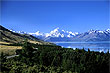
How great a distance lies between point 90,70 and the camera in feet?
148

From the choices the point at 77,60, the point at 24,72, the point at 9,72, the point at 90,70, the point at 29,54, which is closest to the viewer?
the point at 9,72

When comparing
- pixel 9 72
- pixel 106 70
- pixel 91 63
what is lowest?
pixel 106 70

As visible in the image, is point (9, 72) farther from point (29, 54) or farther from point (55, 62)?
point (55, 62)

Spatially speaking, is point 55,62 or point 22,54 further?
point 55,62

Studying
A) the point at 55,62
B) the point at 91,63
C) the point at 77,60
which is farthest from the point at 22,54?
the point at 91,63

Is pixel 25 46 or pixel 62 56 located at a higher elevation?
pixel 25 46

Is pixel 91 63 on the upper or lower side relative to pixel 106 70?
upper

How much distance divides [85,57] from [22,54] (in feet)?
78.3

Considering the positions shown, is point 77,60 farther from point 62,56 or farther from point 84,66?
point 62,56

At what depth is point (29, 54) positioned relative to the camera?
161 feet

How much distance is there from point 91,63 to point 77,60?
693cm

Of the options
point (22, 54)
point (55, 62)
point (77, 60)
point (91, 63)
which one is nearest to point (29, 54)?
point (22, 54)

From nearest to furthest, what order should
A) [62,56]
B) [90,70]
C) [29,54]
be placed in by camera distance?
[90,70] → [29,54] → [62,56]

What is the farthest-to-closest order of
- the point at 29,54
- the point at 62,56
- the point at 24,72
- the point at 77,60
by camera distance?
the point at 62,56 → the point at 77,60 → the point at 29,54 → the point at 24,72
